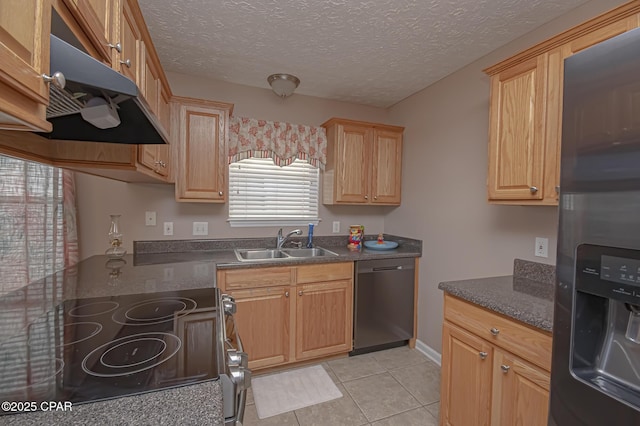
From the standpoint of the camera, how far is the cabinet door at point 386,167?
2895mm

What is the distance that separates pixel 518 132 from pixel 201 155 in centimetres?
215

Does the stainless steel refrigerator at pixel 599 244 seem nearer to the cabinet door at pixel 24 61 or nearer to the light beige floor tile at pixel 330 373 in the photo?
the cabinet door at pixel 24 61

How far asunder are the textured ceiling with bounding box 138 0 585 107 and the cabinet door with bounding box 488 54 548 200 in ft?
1.44

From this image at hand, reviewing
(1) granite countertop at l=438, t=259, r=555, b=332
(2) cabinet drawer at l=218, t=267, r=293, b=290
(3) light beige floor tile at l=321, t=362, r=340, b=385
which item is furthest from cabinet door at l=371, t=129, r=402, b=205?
(3) light beige floor tile at l=321, t=362, r=340, b=385

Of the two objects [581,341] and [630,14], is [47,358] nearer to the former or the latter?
[581,341]

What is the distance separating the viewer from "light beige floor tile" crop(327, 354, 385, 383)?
228 cm

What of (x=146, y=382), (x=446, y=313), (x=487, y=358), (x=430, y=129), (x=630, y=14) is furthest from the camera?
(x=430, y=129)

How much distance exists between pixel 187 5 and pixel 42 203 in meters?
1.40

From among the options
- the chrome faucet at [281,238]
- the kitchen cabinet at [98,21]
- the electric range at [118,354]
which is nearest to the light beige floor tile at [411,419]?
the electric range at [118,354]

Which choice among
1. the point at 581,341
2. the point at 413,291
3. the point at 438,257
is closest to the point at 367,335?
the point at 413,291

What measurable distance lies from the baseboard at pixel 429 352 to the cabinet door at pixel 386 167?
1.38 meters

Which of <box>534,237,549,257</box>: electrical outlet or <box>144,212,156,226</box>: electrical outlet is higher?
<box>144,212,156,226</box>: electrical outlet

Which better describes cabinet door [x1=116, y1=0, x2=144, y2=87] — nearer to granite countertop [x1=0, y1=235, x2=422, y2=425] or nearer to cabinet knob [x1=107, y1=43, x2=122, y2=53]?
cabinet knob [x1=107, y1=43, x2=122, y2=53]

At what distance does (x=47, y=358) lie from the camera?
0.78 m
